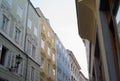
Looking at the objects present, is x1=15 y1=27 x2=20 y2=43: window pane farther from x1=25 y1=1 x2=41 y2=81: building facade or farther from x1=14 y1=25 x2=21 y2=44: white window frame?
x1=25 y1=1 x2=41 y2=81: building facade

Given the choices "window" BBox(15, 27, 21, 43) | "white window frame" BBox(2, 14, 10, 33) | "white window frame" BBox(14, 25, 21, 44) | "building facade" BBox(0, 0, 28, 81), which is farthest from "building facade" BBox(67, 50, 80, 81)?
"white window frame" BBox(2, 14, 10, 33)

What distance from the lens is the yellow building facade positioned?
81.4ft

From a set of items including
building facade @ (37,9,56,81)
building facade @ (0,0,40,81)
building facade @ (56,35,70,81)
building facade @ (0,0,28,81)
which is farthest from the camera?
building facade @ (56,35,70,81)

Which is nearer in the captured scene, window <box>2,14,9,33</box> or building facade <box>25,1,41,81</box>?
window <box>2,14,9,33</box>

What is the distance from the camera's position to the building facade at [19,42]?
15.8 meters

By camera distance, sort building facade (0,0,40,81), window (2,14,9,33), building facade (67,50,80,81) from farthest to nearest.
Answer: building facade (67,50,80,81), window (2,14,9,33), building facade (0,0,40,81)

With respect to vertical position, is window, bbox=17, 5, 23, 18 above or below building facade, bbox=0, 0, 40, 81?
above

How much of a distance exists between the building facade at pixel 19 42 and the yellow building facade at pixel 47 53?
1746 mm

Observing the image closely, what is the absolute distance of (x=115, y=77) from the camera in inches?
93.9

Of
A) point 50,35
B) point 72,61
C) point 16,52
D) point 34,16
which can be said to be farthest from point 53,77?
point 72,61

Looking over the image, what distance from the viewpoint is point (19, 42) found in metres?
18.6

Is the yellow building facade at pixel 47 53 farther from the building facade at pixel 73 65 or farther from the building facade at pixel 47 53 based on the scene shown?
the building facade at pixel 73 65

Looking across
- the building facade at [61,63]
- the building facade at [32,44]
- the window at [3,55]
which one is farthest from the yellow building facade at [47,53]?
the window at [3,55]

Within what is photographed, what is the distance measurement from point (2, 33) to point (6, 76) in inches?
128
